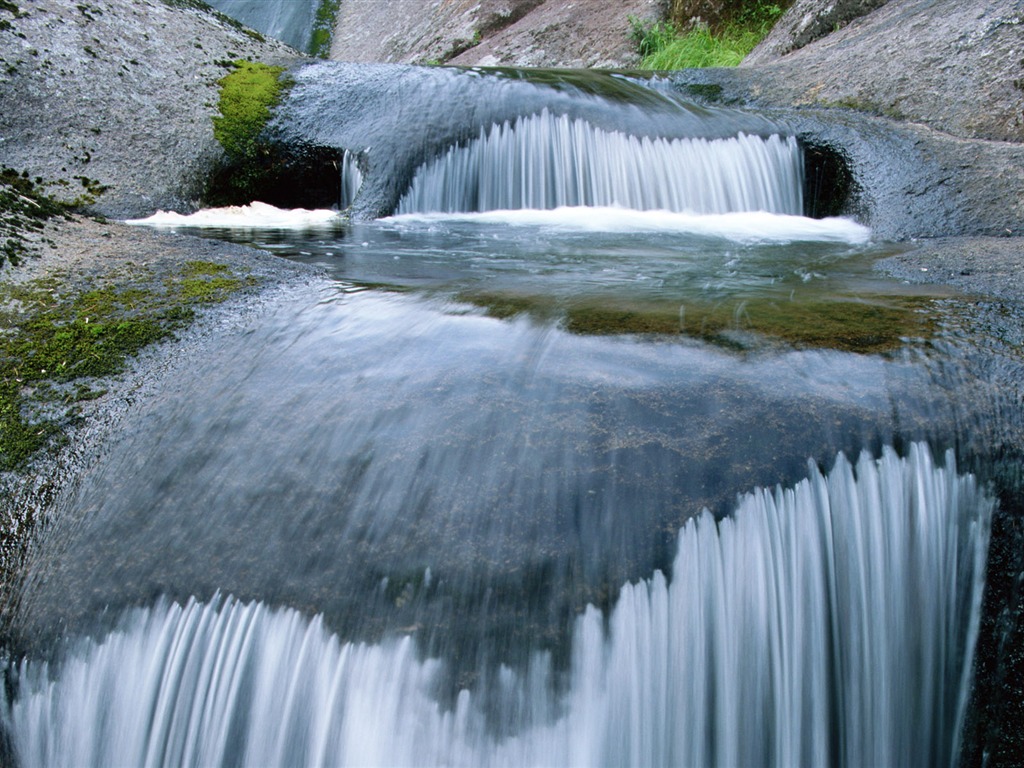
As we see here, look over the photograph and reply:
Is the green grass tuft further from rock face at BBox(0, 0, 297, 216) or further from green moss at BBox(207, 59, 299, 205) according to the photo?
rock face at BBox(0, 0, 297, 216)

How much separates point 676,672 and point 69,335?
94.1 inches

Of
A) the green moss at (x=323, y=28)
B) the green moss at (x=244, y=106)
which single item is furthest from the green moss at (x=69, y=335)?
the green moss at (x=323, y=28)

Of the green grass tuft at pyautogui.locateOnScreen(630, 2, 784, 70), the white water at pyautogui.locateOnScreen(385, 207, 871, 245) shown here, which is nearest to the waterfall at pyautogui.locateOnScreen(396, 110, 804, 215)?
the white water at pyautogui.locateOnScreen(385, 207, 871, 245)

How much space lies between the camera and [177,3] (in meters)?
7.78

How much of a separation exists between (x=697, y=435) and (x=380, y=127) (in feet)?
17.1

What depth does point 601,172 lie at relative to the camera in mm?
6820

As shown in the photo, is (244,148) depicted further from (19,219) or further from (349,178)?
(19,219)

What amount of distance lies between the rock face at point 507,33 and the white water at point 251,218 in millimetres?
7580

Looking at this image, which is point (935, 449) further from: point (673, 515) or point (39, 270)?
point (39, 270)

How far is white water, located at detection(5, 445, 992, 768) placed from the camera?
2.10m

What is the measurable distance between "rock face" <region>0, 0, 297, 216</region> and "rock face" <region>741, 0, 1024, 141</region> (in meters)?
4.97

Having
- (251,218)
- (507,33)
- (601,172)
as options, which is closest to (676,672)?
(601,172)

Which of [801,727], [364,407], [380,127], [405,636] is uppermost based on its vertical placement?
[380,127]

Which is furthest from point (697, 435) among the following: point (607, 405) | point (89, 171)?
point (89, 171)
